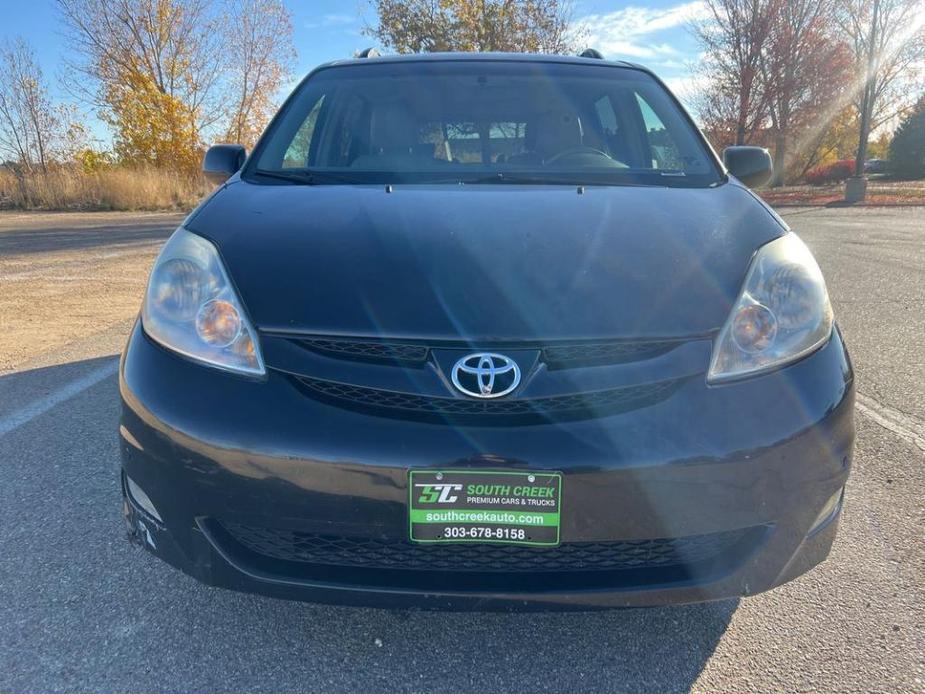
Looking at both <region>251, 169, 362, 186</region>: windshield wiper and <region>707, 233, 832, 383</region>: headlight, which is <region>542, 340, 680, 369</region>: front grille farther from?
<region>251, 169, 362, 186</region>: windshield wiper

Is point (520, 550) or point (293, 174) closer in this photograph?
point (520, 550)

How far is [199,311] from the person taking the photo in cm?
Answer: 163

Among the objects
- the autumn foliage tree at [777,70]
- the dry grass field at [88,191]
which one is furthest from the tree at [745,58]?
the dry grass field at [88,191]

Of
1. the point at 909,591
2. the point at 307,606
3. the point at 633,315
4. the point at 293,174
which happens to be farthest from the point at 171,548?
the point at 909,591

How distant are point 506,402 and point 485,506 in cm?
21

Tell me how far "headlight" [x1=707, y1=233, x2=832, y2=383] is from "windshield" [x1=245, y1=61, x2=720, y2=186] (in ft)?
2.68

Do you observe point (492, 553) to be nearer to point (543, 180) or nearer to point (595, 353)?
point (595, 353)

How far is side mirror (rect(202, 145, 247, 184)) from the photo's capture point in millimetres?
2777

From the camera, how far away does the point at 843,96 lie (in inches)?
1068

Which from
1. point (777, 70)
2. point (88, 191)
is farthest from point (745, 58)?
point (88, 191)

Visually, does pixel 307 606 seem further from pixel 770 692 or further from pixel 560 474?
pixel 770 692

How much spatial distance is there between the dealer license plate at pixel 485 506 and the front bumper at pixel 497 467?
24 millimetres

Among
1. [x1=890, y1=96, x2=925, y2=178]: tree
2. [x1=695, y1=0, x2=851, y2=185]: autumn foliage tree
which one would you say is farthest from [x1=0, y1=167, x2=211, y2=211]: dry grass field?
[x1=890, y1=96, x2=925, y2=178]: tree

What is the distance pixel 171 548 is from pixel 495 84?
81.8 inches
